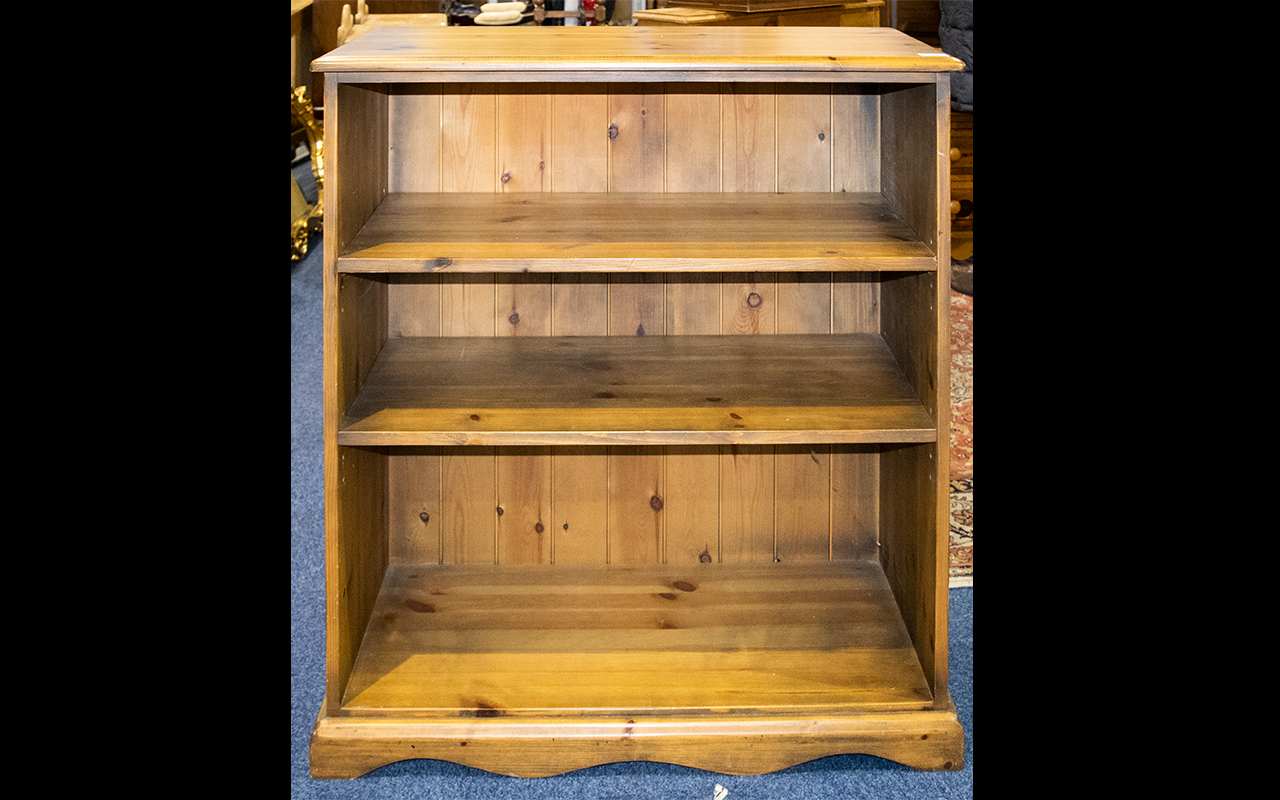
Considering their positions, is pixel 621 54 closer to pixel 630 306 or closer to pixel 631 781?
pixel 630 306

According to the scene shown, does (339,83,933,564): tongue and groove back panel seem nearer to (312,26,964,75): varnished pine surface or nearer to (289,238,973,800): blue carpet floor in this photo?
(312,26,964,75): varnished pine surface

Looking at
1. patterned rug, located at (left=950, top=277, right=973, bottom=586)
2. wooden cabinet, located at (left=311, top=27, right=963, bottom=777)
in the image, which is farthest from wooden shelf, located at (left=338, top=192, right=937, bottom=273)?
patterned rug, located at (left=950, top=277, right=973, bottom=586)

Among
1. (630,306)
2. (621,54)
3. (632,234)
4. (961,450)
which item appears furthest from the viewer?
(961,450)

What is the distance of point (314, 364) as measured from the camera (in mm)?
4281

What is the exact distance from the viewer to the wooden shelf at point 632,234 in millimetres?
1800

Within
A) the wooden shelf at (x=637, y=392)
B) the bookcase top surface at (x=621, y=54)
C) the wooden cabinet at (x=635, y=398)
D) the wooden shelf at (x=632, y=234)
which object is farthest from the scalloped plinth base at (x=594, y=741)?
the bookcase top surface at (x=621, y=54)

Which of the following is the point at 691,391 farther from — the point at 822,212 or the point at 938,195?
the point at 938,195

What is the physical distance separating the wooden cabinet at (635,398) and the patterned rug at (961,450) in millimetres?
482

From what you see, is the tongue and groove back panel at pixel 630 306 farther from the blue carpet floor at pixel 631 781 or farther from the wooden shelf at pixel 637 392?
the blue carpet floor at pixel 631 781

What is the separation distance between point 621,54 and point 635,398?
0.59 metres

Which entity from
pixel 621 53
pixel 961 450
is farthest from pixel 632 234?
pixel 961 450

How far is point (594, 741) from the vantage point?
76.6 inches

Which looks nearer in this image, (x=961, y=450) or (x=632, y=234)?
(x=632, y=234)

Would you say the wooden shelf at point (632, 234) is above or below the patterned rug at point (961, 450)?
above
